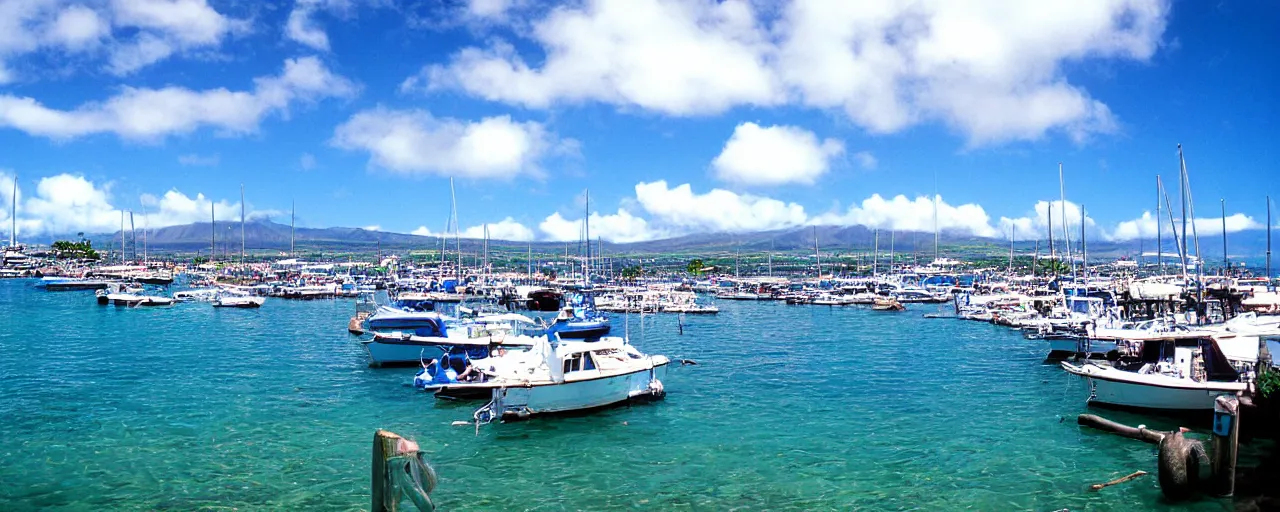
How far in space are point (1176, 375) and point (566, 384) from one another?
21.4 m

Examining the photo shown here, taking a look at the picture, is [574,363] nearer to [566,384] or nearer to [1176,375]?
[566,384]

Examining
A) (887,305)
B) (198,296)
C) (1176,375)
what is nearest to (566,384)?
(1176,375)

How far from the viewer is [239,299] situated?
97438 mm

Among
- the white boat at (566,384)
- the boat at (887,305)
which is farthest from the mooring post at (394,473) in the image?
A: the boat at (887,305)

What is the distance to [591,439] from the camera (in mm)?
26125

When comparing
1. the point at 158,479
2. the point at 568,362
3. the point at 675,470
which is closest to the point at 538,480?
the point at 675,470

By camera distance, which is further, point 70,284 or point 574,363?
point 70,284

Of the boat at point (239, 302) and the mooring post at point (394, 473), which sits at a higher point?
the mooring post at point (394, 473)

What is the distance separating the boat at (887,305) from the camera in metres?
97.5

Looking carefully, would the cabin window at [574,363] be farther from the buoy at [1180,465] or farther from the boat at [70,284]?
the boat at [70,284]

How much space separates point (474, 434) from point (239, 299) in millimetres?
82817

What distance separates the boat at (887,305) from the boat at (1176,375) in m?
66.0

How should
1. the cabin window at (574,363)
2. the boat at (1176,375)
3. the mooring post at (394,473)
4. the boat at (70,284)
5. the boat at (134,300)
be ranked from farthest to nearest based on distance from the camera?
the boat at (70,284) < the boat at (134,300) < the cabin window at (574,363) < the boat at (1176,375) < the mooring post at (394,473)

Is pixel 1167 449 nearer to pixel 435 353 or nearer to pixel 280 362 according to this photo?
pixel 435 353
